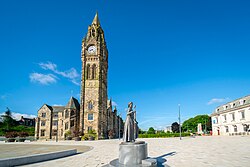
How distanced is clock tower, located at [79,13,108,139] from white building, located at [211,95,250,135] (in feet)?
115

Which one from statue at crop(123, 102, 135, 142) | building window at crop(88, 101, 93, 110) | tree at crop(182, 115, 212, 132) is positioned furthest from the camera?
tree at crop(182, 115, 212, 132)

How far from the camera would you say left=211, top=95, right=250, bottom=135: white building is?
151ft

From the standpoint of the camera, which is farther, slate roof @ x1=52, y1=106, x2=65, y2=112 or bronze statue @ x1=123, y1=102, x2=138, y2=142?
slate roof @ x1=52, y1=106, x2=65, y2=112

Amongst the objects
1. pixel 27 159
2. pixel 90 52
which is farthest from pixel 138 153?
pixel 90 52

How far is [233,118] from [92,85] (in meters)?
39.5

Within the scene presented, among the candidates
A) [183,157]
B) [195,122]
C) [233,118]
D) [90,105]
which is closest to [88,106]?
[90,105]

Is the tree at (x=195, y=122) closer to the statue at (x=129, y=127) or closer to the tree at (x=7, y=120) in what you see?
the tree at (x=7, y=120)

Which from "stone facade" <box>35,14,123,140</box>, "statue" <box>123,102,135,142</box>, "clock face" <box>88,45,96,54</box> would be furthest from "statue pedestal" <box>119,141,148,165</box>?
"clock face" <box>88,45,96,54</box>

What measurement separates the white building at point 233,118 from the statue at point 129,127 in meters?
44.7

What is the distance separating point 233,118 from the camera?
2020 inches

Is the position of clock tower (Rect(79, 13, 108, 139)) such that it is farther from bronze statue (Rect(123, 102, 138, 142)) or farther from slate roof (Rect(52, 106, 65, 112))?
bronze statue (Rect(123, 102, 138, 142))

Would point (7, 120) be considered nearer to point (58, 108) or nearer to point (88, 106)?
point (58, 108)

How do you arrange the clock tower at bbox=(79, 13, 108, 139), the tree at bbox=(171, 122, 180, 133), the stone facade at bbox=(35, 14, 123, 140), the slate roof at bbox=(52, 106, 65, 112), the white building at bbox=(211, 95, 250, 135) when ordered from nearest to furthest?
the white building at bbox=(211, 95, 250, 135) → the clock tower at bbox=(79, 13, 108, 139) → the stone facade at bbox=(35, 14, 123, 140) → the slate roof at bbox=(52, 106, 65, 112) → the tree at bbox=(171, 122, 180, 133)

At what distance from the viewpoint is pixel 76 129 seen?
4906cm
